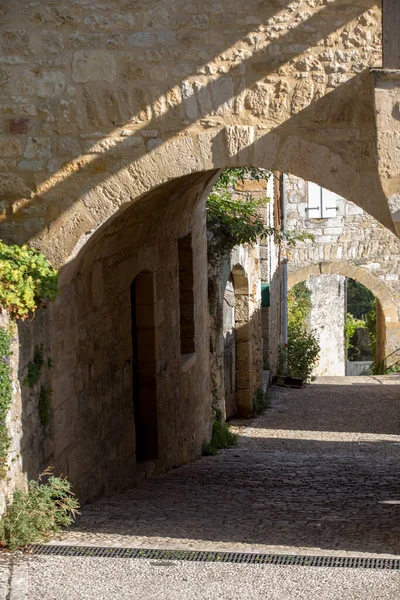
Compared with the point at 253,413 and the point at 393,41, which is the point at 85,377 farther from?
the point at 253,413

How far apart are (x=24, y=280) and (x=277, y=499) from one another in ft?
8.33

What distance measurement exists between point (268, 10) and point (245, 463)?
472cm

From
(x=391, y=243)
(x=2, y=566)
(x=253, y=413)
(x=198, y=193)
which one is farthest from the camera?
(x=391, y=243)

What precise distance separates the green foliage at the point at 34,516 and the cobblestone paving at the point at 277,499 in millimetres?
117

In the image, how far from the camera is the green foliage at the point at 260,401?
516 inches

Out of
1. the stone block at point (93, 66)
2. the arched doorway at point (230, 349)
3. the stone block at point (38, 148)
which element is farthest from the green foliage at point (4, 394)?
the arched doorway at point (230, 349)

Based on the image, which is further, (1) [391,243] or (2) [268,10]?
(1) [391,243]

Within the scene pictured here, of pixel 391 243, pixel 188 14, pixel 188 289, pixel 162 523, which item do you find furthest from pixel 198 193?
pixel 391 243

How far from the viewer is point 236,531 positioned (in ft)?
17.9

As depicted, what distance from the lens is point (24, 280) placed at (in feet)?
18.1

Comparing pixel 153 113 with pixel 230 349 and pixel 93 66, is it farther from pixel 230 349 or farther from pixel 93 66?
pixel 230 349

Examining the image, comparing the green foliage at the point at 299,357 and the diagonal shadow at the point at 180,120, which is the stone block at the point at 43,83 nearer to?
the diagonal shadow at the point at 180,120

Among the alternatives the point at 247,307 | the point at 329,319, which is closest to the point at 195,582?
the point at 247,307

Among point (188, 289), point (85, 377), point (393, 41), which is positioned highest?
point (393, 41)
